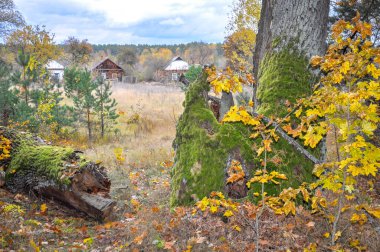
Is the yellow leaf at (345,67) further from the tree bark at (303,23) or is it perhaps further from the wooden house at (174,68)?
the wooden house at (174,68)

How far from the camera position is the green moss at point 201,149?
4625mm

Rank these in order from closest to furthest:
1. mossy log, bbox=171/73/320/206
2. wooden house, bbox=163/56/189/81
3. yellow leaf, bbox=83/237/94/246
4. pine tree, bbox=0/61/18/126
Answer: yellow leaf, bbox=83/237/94/246
mossy log, bbox=171/73/320/206
pine tree, bbox=0/61/18/126
wooden house, bbox=163/56/189/81

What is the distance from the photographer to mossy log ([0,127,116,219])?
18.0ft

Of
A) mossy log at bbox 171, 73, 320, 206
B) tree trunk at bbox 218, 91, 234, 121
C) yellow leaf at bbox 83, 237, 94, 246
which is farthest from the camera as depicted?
tree trunk at bbox 218, 91, 234, 121

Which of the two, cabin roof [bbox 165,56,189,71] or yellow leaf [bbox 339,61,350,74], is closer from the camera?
yellow leaf [bbox 339,61,350,74]

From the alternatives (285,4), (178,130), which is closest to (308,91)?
(285,4)

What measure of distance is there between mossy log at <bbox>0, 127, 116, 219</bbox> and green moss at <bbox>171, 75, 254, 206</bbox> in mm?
1417

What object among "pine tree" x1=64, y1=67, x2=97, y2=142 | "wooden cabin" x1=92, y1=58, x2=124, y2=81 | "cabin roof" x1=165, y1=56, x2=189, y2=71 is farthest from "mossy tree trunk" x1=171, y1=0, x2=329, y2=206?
"cabin roof" x1=165, y1=56, x2=189, y2=71

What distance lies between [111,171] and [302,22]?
20.9ft

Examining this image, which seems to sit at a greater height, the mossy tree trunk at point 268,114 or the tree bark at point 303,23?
the tree bark at point 303,23

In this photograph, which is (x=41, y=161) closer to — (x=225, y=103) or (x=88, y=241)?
(x=88, y=241)

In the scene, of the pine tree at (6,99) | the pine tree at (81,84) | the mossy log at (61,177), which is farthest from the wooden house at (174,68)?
the mossy log at (61,177)

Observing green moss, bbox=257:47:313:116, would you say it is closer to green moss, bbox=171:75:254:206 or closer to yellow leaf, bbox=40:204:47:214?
green moss, bbox=171:75:254:206

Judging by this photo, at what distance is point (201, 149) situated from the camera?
4.83 metres
